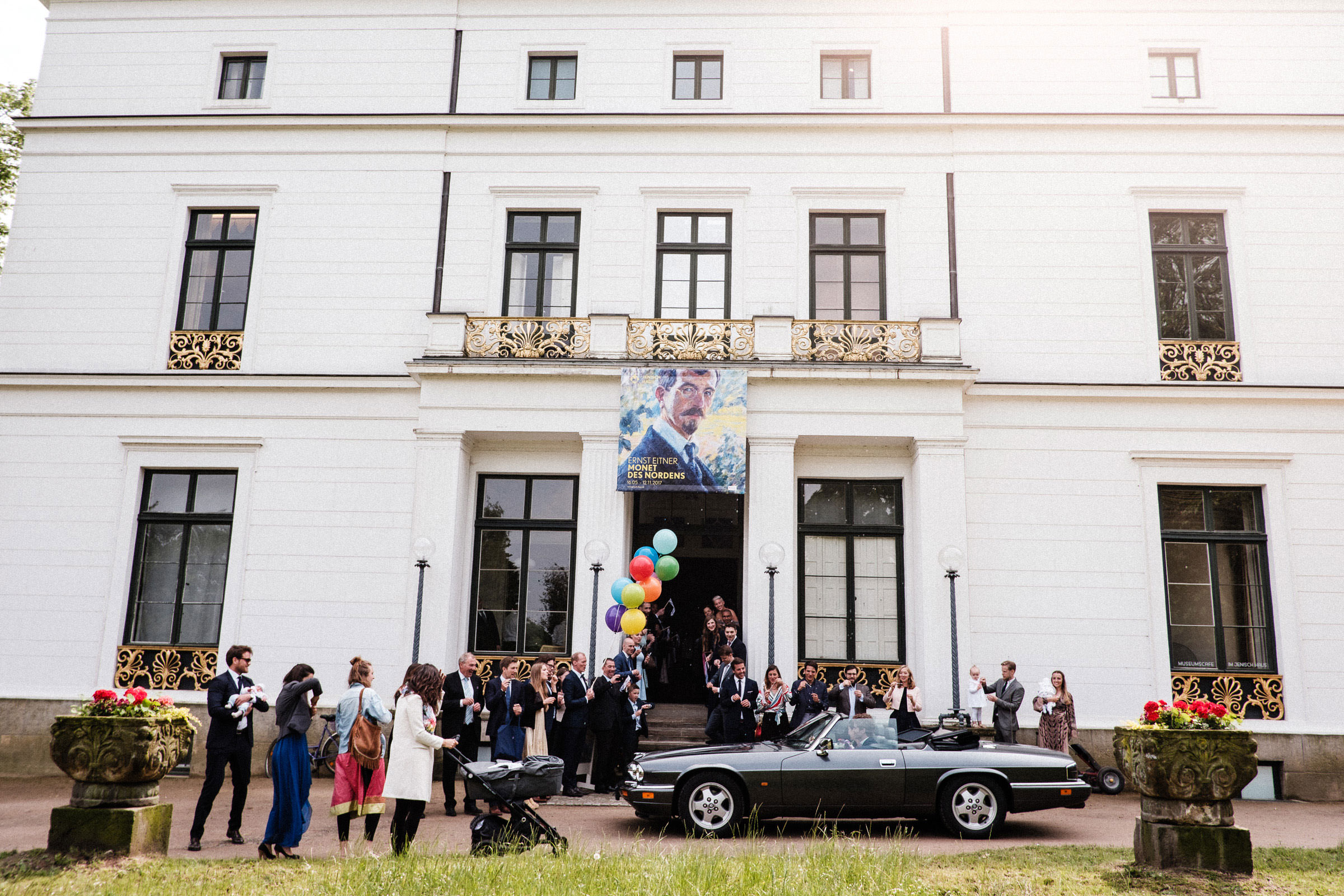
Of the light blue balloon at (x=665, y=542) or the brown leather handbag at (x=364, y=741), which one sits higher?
the light blue balloon at (x=665, y=542)

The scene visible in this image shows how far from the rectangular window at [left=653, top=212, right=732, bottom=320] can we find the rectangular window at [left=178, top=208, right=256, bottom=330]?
7027mm

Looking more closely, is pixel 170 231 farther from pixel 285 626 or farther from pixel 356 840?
pixel 356 840

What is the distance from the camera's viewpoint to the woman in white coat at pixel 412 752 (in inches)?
299

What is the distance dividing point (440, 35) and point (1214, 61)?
13294 mm

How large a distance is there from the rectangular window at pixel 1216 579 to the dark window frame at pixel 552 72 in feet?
38.9

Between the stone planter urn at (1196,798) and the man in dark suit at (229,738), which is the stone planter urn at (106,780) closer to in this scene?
the man in dark suit at (229,738)

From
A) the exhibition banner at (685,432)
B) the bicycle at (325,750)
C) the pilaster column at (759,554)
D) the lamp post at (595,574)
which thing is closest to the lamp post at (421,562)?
Answer: the bicycle at (325,750)

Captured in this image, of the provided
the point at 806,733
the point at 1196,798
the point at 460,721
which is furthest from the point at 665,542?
the point at 1196,798

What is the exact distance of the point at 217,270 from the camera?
1597 centimetres

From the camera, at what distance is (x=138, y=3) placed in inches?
661

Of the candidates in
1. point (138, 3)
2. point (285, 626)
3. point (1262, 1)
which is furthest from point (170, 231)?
point (1262, 1)

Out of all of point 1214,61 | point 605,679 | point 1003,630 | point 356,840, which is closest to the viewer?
→ point 356,840

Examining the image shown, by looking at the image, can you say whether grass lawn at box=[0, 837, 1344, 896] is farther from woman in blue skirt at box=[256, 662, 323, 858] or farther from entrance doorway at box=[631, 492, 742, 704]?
entrance doorway at box=[631, 492, 742, 704]

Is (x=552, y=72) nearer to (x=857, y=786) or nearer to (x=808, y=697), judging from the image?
(x=808, y=697)
